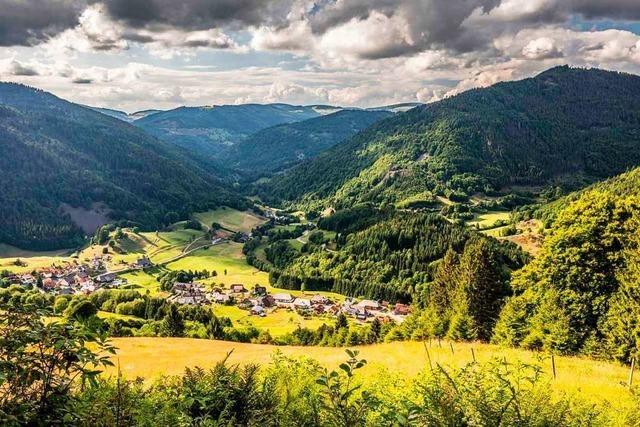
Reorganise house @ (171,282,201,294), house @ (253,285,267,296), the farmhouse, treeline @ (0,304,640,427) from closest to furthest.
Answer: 1. treeline @ (0,304,640,427)
2. the farmhouse
3. house @ (253,285,267,296)
4. house @ (171,282,201,294)

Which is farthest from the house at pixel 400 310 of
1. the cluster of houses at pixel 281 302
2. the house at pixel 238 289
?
the house at pixel 238 289

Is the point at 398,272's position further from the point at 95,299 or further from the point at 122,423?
the point at 122,423

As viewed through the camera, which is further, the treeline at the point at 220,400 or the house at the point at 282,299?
the house at the point at 282,299

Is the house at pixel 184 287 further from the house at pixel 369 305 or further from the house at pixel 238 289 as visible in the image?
the house at pixel 369 305

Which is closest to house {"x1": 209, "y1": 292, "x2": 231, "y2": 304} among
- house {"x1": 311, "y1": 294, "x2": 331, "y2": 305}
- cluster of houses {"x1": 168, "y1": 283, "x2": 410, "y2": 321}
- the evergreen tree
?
cluster of houses {"x1": 168, "y1": 283, "x2": 410, "y2": 321}

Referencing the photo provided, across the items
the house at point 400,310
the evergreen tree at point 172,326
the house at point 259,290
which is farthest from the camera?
the house at point 259,290

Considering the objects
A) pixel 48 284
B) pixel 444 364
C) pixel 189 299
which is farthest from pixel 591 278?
pixel 48 284

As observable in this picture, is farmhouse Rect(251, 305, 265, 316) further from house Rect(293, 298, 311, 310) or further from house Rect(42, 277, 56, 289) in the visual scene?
house Rect(42, 277, 56, 289)

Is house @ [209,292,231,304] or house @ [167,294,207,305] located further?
house @ [209,292,231,304]
